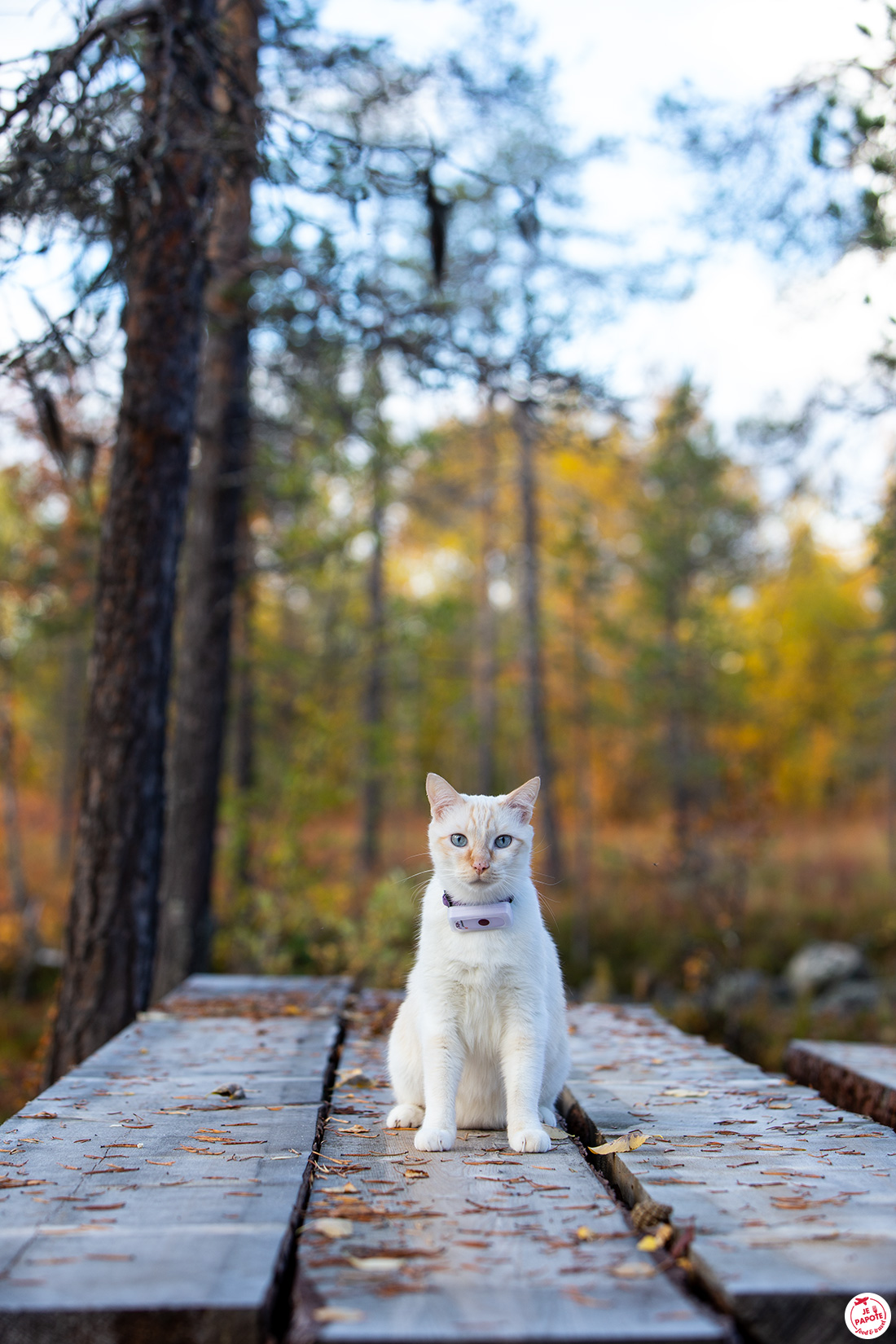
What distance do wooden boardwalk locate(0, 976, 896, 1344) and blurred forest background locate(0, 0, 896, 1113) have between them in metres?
0.88

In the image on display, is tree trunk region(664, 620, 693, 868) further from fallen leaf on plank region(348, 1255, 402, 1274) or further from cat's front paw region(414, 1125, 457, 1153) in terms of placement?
fallen leaf on plank region(348, 1255, 402, 1274)

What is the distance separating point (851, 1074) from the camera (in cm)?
399

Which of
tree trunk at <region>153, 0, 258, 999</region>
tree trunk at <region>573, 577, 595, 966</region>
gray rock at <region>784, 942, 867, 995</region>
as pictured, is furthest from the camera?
tree trunk at <region>573, 577, 595, 966</region>

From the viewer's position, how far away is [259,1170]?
100 inches

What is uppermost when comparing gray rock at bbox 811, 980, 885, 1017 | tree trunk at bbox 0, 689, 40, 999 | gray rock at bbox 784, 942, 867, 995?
tree trunk at bbox 0, 689, 40, 999

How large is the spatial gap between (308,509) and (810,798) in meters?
21.8

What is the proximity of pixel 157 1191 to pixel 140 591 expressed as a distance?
3125 millimetres

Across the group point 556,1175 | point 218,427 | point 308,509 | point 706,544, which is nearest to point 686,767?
point 706,544

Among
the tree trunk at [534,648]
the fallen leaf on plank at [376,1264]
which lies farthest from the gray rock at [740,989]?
the fallen leaf on plank at [376,1264]

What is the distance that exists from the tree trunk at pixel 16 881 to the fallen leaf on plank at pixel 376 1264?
11.5 meters

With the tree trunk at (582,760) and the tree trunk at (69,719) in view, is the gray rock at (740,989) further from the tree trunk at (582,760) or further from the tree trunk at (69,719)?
the tree trunk at (69,719)

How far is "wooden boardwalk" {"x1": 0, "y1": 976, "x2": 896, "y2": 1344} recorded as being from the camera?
1798mm

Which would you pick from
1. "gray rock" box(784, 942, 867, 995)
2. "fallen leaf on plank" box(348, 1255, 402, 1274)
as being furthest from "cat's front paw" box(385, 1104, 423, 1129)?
"gray rock" box(784, 942, 867, 995)

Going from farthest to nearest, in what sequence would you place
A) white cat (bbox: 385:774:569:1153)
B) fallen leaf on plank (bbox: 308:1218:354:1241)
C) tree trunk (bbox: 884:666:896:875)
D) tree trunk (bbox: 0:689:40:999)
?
tree trunk (bbox: 884:666:896:875), tree trunk (bbox: 0:689:40:999), white cat (bbox: 385:774:569:1153), fallen leaf on plank (bbox: 308:1218:354:1241)
